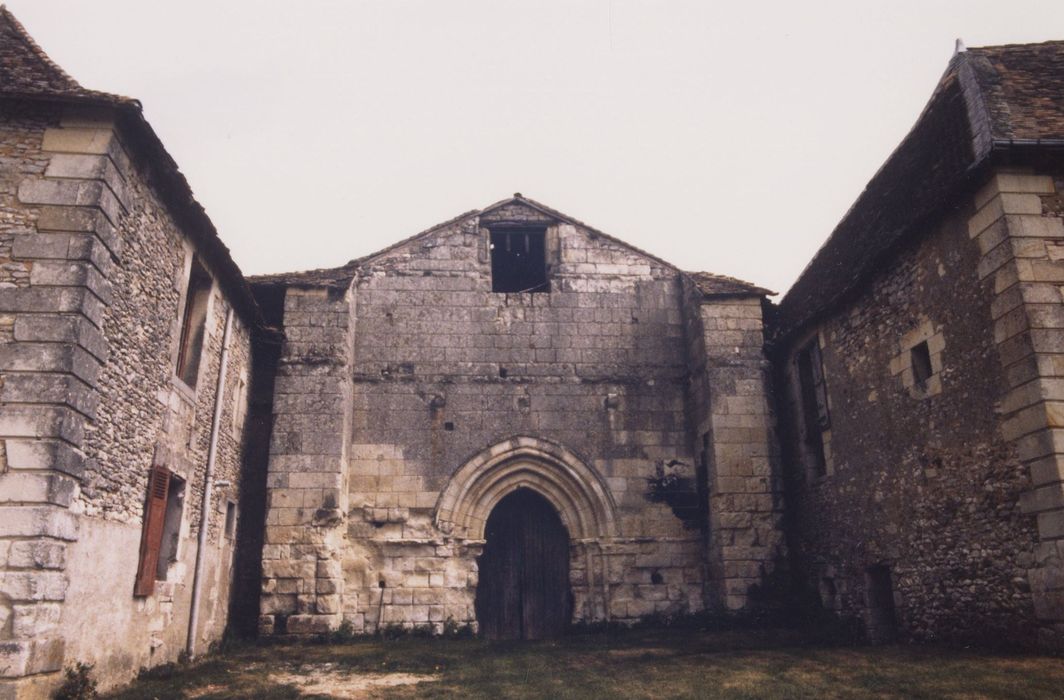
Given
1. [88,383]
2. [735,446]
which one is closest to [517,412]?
[735,446]

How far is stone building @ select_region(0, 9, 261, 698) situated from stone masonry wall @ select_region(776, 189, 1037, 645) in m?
8.59

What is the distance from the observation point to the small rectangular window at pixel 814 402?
11.9 meters

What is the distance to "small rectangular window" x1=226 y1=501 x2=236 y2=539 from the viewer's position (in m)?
11.4

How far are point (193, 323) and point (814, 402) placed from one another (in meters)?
9.23

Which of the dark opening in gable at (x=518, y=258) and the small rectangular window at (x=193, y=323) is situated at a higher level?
the dark opening in gable at (x=518, y=258)

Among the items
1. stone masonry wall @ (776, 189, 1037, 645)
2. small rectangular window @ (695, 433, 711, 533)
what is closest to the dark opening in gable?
small rectangular window @ (695, 433, 711, 533)

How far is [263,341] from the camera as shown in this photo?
12711 millimetres

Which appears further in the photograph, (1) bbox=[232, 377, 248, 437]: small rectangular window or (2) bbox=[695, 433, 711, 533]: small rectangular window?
(2) bbox=[695, 433, 711, 533]: small rectangular window

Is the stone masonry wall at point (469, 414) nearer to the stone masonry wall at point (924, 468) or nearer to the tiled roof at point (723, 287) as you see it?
the tiled roof at point (723, 287)

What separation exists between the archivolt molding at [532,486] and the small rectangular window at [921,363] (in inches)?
201

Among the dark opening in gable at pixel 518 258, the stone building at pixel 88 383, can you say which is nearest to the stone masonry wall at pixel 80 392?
the stone building at pixel 88 383

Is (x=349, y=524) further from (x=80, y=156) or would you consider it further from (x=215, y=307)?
(x=80, y=156)

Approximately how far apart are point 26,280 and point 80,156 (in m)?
1.25

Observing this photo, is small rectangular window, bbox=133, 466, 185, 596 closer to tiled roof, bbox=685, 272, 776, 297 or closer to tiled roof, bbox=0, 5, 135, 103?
tiled roof, bbox=0, 5, 135, 103
